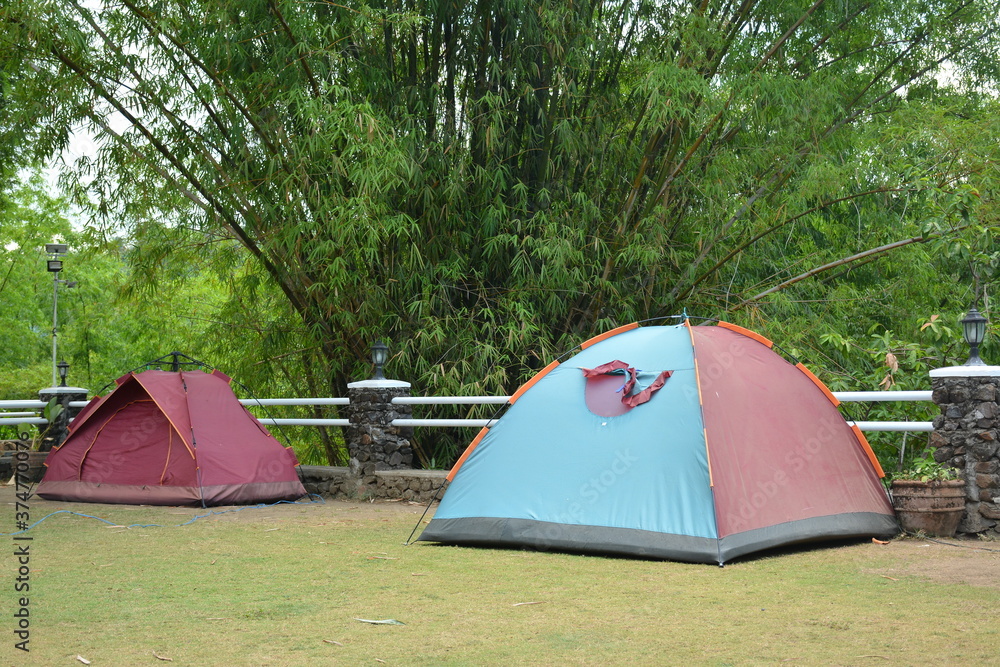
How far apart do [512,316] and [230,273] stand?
313 centimetres

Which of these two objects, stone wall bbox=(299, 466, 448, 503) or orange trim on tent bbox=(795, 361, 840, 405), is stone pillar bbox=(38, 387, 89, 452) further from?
orange trim on tent bbox=(795, 361, 840, 405)

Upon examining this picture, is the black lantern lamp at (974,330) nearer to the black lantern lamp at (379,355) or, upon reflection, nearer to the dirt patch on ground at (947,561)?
the dirt patch on ground at (947,561)

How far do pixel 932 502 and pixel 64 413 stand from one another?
7.03 meters

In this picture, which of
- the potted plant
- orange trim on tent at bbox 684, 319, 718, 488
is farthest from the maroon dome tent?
the potted plant

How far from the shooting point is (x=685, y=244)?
8.09m

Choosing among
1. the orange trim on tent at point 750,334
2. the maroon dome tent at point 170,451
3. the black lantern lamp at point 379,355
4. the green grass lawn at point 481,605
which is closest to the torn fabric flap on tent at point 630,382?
the orange trim on tent at point 750,334

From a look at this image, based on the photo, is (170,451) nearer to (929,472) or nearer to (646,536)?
(646,536)

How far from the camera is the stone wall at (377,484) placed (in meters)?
7.12

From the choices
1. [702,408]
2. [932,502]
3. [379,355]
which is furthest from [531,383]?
[932,502]

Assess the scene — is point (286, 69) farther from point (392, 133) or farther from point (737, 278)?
point (737, 278)

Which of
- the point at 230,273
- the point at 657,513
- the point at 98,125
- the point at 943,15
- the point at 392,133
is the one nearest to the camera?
the point at 657,513

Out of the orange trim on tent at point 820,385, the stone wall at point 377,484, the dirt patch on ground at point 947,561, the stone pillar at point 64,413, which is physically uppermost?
the orange trim on tent at point 820,385

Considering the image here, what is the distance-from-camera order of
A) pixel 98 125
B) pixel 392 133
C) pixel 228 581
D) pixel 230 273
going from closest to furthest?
1. pixel 228 581
2. pixel 392 133
3. pixel 98 125
4. pixel 230 273

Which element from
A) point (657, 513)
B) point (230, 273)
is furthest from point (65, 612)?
point (230, 273)
